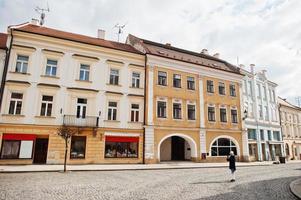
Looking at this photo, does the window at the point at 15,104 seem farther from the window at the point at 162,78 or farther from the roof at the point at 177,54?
the window at the point at 162,78

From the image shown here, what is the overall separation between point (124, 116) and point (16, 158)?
956cm

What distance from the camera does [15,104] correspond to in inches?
729

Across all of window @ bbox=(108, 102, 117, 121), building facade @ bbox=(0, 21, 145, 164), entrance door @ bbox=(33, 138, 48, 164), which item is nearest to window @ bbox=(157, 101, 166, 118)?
building facade @ bbox=(0, 21, 145, 164)

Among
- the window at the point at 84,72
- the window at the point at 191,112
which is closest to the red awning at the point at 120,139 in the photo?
the window at the point at 84,72

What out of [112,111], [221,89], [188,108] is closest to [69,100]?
[112,111]

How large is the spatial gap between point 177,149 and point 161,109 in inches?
242

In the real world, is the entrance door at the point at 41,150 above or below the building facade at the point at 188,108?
below

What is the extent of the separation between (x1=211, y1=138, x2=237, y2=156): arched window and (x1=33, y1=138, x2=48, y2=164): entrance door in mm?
17259

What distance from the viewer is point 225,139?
26750 millimetres

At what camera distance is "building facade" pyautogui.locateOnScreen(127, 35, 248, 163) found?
2331cm

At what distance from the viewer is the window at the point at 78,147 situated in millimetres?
19609

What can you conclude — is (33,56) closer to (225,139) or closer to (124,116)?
(124,116)

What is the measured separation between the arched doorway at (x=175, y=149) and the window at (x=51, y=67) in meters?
13.5

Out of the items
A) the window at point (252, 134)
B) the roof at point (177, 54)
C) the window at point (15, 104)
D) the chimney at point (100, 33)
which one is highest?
the chimney at point (100, 33)
